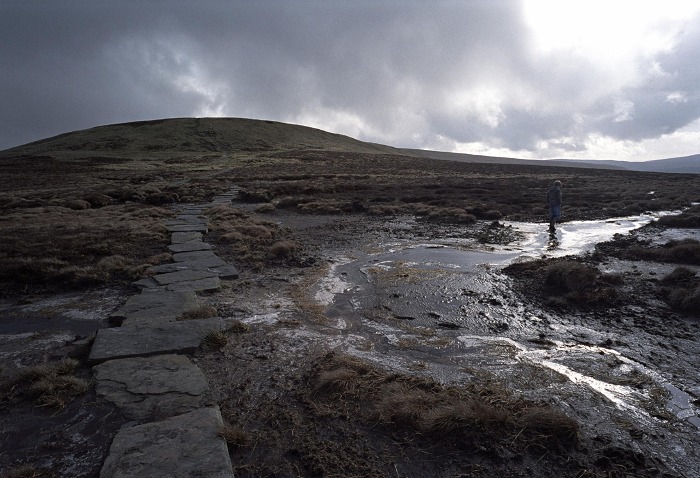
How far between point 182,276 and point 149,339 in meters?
2.54

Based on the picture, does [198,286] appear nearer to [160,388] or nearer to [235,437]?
[160,388]

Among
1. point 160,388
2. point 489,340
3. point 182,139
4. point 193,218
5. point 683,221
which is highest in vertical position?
point 182,139

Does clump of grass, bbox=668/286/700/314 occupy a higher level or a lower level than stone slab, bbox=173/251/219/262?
lower

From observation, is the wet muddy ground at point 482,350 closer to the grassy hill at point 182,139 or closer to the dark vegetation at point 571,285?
the dark vegetation at point 571,285

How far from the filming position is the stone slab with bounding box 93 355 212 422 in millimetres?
3041

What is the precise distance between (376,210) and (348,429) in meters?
14.0

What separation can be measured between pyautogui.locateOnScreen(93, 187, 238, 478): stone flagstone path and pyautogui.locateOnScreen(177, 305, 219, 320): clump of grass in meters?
0.08

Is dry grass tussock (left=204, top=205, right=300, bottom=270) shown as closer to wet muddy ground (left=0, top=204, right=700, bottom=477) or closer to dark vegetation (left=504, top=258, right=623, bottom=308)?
wet muddy ground (left=0, top=204, right=700, bottom=477)

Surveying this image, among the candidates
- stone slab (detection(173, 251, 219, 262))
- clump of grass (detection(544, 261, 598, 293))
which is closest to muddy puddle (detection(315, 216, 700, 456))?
clump of grass (detection(544, 261, 598, 293))

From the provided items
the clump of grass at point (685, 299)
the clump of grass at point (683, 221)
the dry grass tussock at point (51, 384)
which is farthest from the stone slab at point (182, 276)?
the clump of grass at point (683, 221)

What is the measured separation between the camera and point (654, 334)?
16.0 feet

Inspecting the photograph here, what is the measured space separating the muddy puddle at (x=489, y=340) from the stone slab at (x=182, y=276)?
2067mm

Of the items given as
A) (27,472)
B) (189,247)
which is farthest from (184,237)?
(27,472)

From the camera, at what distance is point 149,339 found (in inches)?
160
